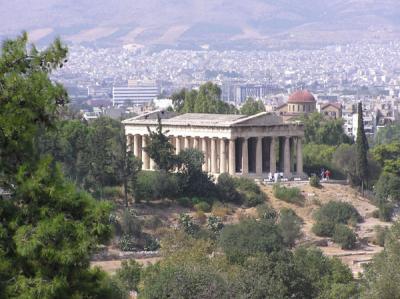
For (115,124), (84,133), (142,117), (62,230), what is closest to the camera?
(62,230)

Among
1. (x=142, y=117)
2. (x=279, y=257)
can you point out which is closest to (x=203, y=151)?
(x=142, y=117)

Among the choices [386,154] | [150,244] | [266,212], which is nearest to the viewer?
[150,244]

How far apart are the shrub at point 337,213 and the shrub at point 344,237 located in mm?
1636

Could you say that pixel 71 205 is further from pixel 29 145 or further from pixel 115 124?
pixel 115 124

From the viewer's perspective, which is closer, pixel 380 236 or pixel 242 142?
pixel 380 236

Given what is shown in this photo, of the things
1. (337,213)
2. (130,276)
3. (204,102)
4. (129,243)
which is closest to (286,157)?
(337,213)

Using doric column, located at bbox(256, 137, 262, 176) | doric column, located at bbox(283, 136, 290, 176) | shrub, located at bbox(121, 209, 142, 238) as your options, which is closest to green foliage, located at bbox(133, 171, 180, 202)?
shrub, located at bbox(121, 209, 142, 238)

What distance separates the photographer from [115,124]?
256 feet

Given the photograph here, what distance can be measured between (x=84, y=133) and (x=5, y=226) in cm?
4366

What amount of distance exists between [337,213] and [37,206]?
40.0m

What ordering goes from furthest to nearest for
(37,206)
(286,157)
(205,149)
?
(205,149) < (286,157) < (37,206)

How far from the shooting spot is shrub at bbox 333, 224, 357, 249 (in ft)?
176

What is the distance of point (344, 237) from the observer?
53781 millimetres

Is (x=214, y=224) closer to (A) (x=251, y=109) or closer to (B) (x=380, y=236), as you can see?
(B) (x=380, y=236)
